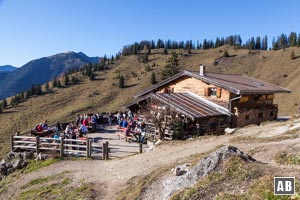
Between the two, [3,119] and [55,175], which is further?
[3,119]

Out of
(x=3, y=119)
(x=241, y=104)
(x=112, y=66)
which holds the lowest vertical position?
(x=3, y=119)

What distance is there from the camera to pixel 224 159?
9.32m

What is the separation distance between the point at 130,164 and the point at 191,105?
10.2 metres

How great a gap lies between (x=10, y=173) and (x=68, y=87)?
286ft

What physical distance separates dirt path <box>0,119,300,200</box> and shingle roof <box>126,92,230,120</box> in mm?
3816

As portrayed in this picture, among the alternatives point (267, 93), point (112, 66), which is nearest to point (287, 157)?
point (267, 93)

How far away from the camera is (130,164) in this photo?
15617mm

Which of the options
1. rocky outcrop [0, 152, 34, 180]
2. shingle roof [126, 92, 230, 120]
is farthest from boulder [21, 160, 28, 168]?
shingle roof [126, 92, 230, 120]

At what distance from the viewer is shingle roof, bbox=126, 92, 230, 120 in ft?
74.7

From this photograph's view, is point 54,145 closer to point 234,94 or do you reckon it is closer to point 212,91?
point 212,91

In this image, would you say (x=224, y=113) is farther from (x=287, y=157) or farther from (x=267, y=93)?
(x=287, y=157)

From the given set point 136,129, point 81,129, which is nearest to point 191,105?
point 136,129

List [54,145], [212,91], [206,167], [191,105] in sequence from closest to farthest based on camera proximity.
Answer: [206,167]
[54,145]
[191,105]
[212,91]

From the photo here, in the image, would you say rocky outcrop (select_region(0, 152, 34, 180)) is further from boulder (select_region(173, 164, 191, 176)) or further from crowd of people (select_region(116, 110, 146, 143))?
boulder (select_region(173, 164, 191, 176))
